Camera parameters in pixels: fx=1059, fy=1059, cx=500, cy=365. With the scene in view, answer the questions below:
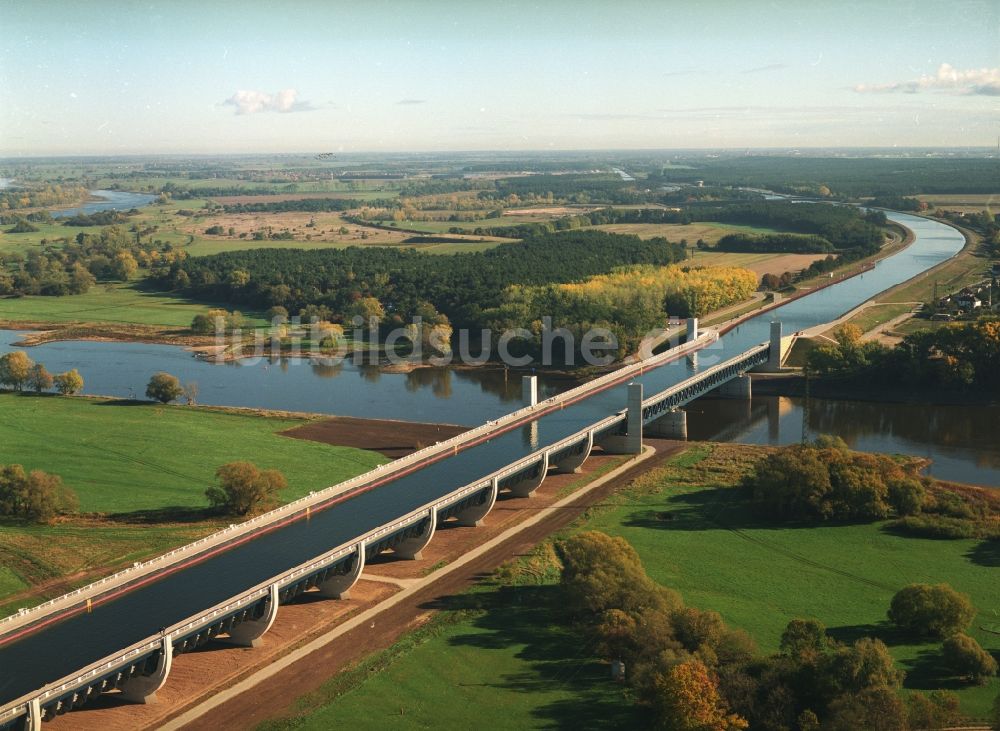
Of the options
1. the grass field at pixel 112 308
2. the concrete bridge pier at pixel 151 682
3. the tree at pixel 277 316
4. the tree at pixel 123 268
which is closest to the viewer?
the concrete bridge pier at pixel 151 682

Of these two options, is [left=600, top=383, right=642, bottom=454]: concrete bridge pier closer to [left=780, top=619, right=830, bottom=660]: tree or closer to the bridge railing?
the bridge railing

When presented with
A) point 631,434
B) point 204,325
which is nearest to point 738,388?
point 631,434

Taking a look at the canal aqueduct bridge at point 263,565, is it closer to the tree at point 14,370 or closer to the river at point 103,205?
the tree at point 14,370

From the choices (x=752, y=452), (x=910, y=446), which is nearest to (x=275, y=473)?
(x=752, y=452)

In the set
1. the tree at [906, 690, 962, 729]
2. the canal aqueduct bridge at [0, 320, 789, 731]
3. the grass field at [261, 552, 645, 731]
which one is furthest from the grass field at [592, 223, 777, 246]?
the tree at [906, 690, 962, 729]

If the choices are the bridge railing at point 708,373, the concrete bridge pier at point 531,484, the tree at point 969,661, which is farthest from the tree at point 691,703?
the bridge railing at point 708,373

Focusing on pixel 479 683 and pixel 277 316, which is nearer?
pixel 479 683

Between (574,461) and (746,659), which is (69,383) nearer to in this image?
(574,461)
